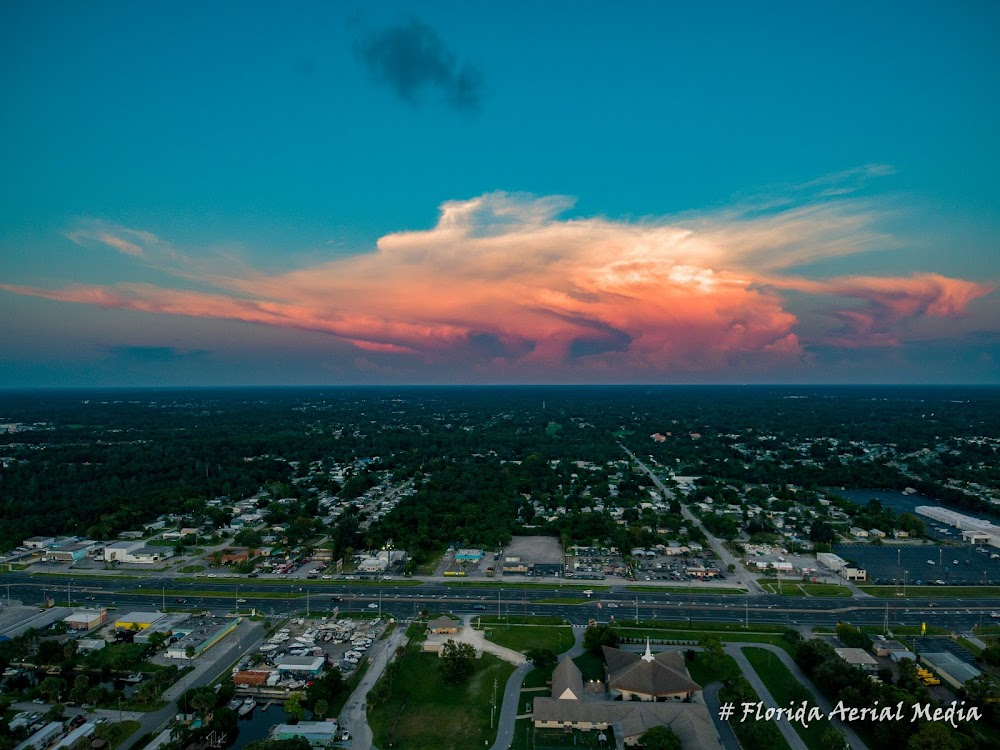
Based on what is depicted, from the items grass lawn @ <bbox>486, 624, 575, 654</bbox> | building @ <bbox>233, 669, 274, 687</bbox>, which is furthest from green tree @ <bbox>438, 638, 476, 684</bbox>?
building @ <bbox>233, 669, 274, 687</bbox>

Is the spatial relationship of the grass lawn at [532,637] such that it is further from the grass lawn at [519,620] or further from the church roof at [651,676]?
the church roof at [651,676]

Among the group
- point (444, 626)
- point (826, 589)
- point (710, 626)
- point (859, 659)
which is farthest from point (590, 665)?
point (826, 589)

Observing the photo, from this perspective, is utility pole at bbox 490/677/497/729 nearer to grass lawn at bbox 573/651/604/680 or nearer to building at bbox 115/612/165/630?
grass lawn at bbox 573/651/604/680

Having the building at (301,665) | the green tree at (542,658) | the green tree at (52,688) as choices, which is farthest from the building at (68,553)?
the green tree at (542,658)

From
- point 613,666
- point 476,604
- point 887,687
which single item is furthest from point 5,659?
point 887,687

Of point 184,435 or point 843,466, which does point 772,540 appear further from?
point 184,435

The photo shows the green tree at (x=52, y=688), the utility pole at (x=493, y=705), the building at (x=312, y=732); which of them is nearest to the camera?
the building at (x=312, y=732)
